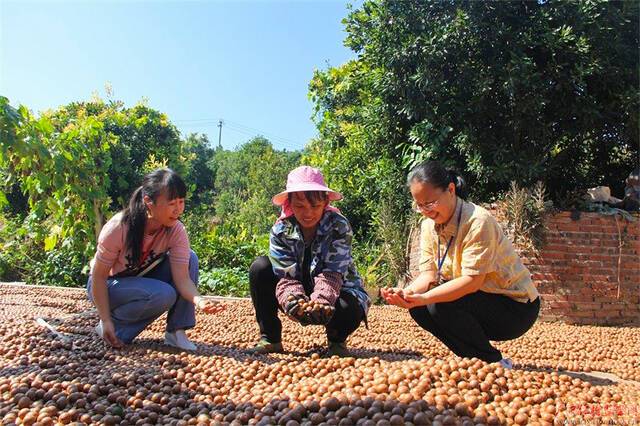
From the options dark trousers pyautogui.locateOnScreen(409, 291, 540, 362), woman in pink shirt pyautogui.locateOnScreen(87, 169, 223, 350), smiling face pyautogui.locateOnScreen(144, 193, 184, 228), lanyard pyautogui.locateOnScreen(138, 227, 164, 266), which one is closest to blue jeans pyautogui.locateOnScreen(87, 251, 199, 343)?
woman in pink shirt pyautogui.locateOnScreen(87, 169, 223, 350)

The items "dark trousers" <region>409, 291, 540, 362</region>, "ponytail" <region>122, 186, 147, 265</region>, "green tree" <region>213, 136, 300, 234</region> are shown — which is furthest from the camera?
"green tree" <region>213, 136, 300, 234</region>

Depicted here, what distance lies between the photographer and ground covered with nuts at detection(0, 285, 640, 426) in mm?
1838

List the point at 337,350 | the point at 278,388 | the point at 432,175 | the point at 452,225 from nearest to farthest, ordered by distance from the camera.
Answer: the point at 278,388
the point at 432,175
the point at 452,225
the point at 337,350

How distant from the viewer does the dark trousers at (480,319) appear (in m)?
2.70

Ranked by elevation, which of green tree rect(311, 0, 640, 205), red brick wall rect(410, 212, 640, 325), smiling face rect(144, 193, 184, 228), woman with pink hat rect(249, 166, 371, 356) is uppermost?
green tree rect(311, 0, 640, 205)

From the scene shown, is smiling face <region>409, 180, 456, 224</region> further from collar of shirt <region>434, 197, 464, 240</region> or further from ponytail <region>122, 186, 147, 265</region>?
ponytail <region>122, 186, 147, 265</region>

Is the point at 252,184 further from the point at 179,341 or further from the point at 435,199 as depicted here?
the point at 435,199

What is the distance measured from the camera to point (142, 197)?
295cm

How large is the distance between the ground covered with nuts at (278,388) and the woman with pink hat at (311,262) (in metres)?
0.33

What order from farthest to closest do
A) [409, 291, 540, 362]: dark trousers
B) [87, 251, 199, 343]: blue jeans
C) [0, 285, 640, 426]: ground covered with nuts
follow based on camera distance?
1. [87, 251, 199, 343]: blue jeans
2. [409, 291, 540, 362]: dark trousers
3. [0, 285, 640, 426]: ground covered with nuts

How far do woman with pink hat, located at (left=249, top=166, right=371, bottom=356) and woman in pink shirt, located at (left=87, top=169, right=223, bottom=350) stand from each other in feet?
1.39

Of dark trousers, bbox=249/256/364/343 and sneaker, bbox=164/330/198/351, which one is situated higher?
dark trousers, bbox=249/256/364/343

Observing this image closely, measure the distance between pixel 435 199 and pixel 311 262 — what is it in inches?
31.1

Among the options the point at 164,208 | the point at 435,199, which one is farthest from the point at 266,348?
the point at 435,199
